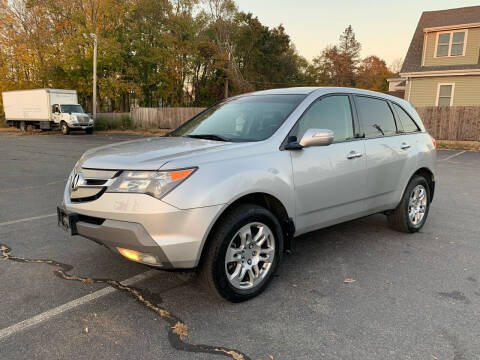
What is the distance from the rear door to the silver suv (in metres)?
0.01

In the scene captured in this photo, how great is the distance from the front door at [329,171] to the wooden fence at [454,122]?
1819 cm

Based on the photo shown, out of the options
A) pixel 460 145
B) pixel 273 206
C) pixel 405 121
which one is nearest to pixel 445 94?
pixel 460 145

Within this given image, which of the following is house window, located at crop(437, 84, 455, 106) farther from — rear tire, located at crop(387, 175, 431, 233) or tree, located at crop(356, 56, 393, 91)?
tree, located at crop(356, 56, 393, 91)

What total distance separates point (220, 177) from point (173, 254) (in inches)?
25.9

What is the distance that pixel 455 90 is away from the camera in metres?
22.3

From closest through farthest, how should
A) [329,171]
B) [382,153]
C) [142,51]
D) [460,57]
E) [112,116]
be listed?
[329,171] < [382,153] < [460,57] < [112,116] < [142,51]

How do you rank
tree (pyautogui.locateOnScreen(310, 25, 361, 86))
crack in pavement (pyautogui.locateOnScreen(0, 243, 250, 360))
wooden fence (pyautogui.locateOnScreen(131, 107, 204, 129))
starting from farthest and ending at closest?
tree (pyautogui.locateOnScreen(310, 25, 361, 86))
wooden fence (pyautogui.locateOnScreen(131, 107, 204, 129))
crack in pavement (pyautogui.locateOnScreen(0, 243, 250, 360))

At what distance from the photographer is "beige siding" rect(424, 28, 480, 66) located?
Result: 853 inches

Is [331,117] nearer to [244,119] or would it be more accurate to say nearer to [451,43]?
[244,119]

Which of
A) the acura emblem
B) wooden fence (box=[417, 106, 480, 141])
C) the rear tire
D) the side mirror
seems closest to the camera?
the acura emblem

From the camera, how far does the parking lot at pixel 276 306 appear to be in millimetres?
2516

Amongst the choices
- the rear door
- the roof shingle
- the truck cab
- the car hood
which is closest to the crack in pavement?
the car hood

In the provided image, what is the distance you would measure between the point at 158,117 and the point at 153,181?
3056cm

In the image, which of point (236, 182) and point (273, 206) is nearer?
point (236, 182)
